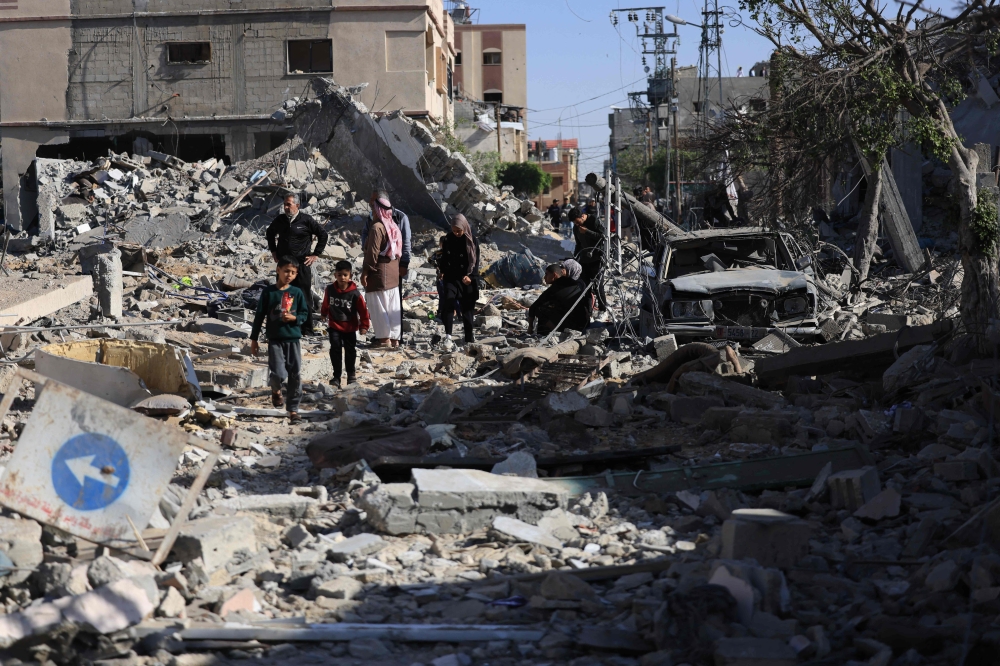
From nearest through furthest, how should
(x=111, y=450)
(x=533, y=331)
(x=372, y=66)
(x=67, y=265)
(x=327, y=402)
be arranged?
1. (x=111, y=450)
2. (x=327, y=402)
3. (x=533, y=331)
4. (x=67, y=265)
5. (x=372, y=66)

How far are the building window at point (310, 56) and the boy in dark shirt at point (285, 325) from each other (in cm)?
2528

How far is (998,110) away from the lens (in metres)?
19.6

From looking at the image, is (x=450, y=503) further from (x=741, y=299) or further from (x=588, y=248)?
(x=588, y=248)

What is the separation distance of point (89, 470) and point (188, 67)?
29.5m

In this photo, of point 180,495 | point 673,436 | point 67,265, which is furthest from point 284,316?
point 67,265

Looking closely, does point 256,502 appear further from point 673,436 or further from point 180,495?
point 673,436

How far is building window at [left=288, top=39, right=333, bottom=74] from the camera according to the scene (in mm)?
31453

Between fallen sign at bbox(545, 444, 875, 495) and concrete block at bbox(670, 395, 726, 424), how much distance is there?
1.51 m

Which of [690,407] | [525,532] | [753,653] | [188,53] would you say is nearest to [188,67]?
[188,53]

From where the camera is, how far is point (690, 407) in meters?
7.56

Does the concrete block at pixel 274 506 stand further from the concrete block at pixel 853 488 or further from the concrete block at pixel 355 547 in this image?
the concrete block at pixel 853 488

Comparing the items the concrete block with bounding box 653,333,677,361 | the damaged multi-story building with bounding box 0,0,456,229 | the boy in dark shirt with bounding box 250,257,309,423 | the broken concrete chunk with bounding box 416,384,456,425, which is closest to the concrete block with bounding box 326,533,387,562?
the broken concrete chunk with bounding box 416,384,456,425

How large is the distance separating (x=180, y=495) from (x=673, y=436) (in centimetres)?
351

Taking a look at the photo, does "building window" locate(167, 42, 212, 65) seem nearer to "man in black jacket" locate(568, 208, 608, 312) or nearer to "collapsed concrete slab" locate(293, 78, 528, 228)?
"collapsed concrete slab" locate(293, 78, 528, 228)
